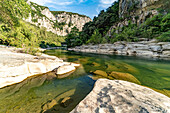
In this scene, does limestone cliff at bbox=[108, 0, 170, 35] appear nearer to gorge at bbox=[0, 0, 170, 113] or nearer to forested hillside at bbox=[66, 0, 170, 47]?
forested hillside at bbox=[66, 0, 170, 47]

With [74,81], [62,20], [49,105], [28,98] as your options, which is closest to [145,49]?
[74,81]

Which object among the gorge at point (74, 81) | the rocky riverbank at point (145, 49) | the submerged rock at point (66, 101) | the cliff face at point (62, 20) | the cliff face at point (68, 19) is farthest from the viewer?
the cliff face at point (68, 19)

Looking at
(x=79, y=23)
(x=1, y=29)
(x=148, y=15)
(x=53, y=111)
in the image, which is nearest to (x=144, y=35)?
(x=148, y=15)

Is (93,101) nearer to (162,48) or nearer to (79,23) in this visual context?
(162,48)

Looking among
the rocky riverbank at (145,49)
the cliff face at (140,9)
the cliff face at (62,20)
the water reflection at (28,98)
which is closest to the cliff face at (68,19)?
the cliff face at (62,20)

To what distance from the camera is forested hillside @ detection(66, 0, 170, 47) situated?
636 inches

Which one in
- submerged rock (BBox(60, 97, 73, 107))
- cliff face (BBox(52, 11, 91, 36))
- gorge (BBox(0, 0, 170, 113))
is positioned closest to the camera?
gorge (BBox(0, 0, 170, 113))

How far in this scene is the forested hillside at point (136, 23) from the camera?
1615 centimetres

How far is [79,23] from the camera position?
138 meters

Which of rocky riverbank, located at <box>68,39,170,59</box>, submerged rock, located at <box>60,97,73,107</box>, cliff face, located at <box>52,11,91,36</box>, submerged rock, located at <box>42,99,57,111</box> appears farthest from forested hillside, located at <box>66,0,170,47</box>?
cliff face, located at <box>52,11,91,36</box>

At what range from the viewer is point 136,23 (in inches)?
979

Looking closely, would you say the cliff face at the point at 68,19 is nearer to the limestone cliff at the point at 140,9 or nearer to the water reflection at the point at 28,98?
the limestone cliff at the point at 140,9

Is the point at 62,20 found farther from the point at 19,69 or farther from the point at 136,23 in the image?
the point at 19,69

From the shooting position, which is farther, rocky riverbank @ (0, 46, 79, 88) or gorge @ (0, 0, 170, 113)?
rocky riverbank @ (0, 46, 79, 88)
